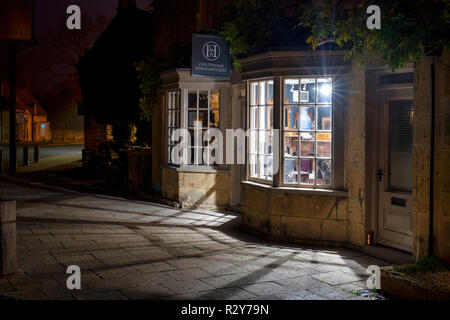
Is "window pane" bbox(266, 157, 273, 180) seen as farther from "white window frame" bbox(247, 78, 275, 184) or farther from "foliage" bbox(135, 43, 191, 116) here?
"foliage" bbox(135, 43, 191, 116)

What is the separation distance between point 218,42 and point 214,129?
227 centimetres

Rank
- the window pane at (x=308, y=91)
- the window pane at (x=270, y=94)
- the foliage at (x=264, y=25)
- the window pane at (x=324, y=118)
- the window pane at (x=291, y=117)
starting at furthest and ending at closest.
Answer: the window pane at (x=270, y=94)
the foliage at (x=264, y=25)
the window pane at (x=291, y=117)
the window pane at (x=308, y=91)
the window pane at (x=324, y=118)

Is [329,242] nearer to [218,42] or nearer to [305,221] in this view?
[305,221]

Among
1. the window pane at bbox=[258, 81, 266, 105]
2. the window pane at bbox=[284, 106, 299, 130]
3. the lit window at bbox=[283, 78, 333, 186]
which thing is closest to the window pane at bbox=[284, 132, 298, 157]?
the lit window at bbox=[283, 78, 333, 186]

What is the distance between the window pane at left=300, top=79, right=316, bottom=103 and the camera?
845 centimetres

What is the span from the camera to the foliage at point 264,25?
A: 8.91 metres

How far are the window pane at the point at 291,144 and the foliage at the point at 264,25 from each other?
1499 mm

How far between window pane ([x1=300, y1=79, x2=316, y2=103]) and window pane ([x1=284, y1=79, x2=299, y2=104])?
0.33ft

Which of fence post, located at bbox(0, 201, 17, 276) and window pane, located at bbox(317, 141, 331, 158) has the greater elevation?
window pane, located at bbox(317, 141, 331, 158)

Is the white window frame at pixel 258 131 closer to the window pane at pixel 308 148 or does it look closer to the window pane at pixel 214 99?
the window pane at pixel 308 148

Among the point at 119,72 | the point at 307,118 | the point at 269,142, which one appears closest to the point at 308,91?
the point at 307,118

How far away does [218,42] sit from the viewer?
1016 cm

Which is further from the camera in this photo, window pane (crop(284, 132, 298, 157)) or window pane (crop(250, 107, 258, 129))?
window pane (crop(250, 107, 258, 129))

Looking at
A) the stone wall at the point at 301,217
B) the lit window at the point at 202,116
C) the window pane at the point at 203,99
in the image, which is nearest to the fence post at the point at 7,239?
the stone wall at the point at 301,217
